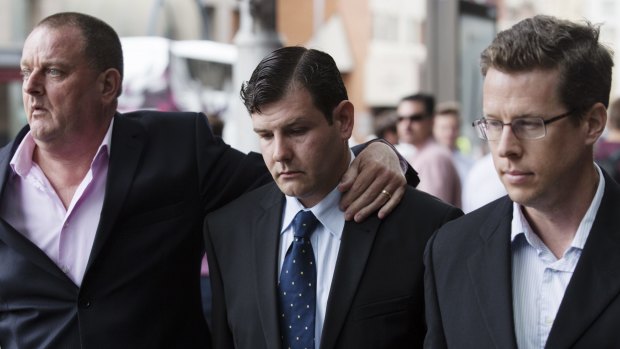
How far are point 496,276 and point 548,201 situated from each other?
9.3 inches

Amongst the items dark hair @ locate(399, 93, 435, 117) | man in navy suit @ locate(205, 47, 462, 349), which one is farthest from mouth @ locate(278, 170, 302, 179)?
dark hair @ locate(399, 93, 435, 117)

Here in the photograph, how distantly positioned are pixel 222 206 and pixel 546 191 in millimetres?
1346

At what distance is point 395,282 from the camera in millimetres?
2912

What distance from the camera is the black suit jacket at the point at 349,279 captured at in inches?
113

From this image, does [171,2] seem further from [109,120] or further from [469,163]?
[109,120]

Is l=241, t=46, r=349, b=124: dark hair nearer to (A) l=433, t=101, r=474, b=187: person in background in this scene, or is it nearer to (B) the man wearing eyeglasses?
(B) the man wearing eyeglasses

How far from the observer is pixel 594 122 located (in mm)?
2449

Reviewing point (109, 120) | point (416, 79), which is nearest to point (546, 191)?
point (109, 120)

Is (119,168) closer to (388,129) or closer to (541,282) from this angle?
(541,282)

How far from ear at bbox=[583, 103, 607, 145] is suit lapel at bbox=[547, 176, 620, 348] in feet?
0.57

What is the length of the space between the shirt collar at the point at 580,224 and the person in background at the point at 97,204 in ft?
1.98

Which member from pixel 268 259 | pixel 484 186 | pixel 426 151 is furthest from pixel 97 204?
pixel 426 151

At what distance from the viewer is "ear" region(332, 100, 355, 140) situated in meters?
3.02

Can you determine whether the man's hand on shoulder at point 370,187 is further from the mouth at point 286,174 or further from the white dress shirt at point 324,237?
the mouth at point 286,174
